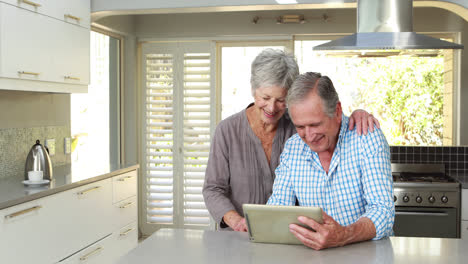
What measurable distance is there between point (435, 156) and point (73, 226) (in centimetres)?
336

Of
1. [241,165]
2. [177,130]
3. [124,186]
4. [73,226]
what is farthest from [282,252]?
[177,130]

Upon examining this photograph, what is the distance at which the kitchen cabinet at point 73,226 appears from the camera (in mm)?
2725

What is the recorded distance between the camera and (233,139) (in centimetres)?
234

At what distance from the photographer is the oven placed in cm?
417

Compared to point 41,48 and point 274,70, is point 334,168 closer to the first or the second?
point 274,70

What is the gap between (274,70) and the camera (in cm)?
212

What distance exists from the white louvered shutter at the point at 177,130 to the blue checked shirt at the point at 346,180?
352cm

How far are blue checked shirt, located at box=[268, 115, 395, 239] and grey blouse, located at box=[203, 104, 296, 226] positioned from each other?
227mm

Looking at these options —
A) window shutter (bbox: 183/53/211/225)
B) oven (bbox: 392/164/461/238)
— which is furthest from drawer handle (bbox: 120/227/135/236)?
oven (bbox: 392/164/461/238)

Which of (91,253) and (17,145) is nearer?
(91,253)

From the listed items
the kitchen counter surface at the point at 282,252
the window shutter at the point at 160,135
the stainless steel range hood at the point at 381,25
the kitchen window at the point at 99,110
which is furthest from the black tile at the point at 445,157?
the kitchen counter surface at the point at 282,252

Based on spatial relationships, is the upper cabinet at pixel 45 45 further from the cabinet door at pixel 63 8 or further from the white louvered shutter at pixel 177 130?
the white louvered shutter at pixel 177 130

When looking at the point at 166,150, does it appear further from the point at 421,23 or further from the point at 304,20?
the point at 421,23

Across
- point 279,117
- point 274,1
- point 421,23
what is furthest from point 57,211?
point 421,23
